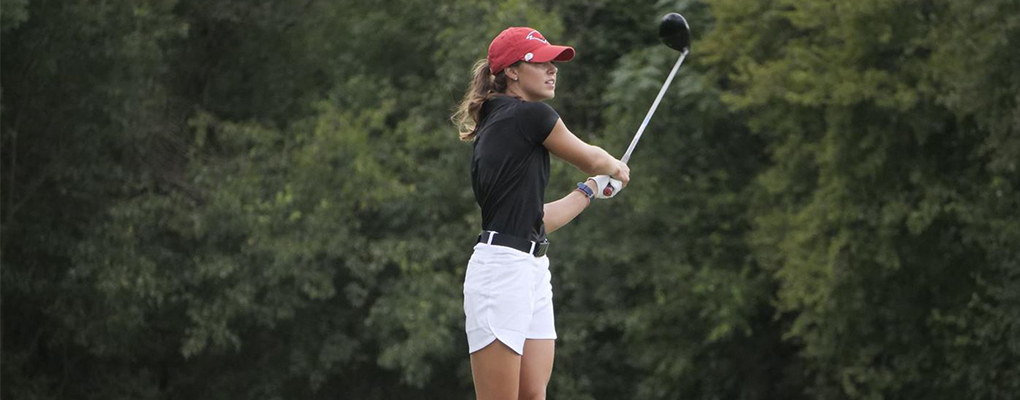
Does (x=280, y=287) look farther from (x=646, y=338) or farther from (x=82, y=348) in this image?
(x=646, y=338)

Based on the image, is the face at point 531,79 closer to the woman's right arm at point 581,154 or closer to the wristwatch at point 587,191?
the woman's right arm at point 581,154

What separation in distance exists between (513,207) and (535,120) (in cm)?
26

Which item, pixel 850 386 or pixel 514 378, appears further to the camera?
pixel 850 386

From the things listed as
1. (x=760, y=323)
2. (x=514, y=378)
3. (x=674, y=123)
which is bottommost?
(x=760, y=323)

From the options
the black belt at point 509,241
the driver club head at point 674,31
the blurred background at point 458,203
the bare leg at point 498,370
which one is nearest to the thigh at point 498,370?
the bare leg at point 498,370

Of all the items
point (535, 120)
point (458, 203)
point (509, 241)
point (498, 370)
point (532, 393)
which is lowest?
point (458, 203)

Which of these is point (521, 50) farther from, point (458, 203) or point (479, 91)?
point (458, 203)

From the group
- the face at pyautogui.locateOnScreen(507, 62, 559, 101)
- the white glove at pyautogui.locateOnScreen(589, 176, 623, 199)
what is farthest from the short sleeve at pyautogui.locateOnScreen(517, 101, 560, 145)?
the white glove at pyautogui.locateOnScreen(589, 176, 623, 199)

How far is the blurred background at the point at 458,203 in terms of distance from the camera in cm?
1736

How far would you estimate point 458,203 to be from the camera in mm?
19938

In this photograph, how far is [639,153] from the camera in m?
20.2

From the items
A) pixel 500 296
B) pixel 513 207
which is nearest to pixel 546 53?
pixel 513 207

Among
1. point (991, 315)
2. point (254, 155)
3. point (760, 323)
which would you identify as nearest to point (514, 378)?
point (991, 315)

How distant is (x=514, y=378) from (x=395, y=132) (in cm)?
1549
